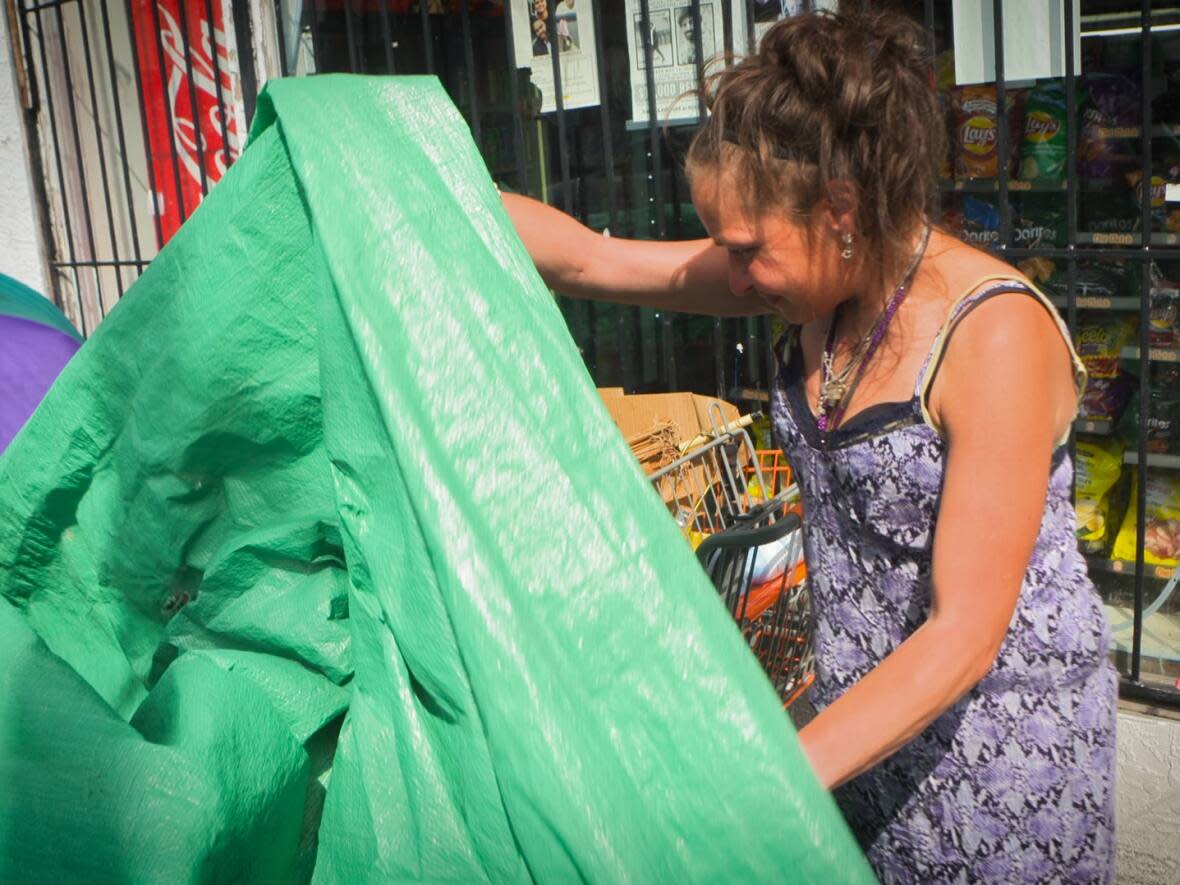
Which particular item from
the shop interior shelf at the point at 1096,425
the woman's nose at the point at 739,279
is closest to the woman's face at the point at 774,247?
the woman's nose at the point at 739,279

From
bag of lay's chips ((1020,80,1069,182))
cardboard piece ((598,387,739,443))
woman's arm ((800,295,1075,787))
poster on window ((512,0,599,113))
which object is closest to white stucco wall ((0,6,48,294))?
poster on window ((512,0,599,113))

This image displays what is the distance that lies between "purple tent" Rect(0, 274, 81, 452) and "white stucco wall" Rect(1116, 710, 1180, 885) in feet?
9.65

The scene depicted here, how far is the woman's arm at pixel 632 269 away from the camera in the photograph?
1913 mm

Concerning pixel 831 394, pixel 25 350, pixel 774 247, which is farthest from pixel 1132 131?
pixel 25 350

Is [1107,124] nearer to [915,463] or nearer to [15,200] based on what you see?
[915,463]

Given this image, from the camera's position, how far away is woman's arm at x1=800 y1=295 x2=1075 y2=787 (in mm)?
1352

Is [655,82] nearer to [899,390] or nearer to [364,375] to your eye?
[899,390]

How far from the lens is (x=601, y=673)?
38.9 inches

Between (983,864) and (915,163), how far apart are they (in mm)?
920

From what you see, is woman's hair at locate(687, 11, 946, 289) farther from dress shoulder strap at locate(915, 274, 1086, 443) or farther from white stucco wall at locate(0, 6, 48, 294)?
white stucco wall at locate(0, 6, 48, 294)

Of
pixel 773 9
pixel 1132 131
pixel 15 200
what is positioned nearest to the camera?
pixel 1132 131

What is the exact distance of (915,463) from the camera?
1592 millimetres

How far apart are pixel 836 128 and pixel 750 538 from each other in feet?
3.79

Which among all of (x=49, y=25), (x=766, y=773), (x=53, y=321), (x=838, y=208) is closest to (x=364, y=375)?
(x=766, y=773)
